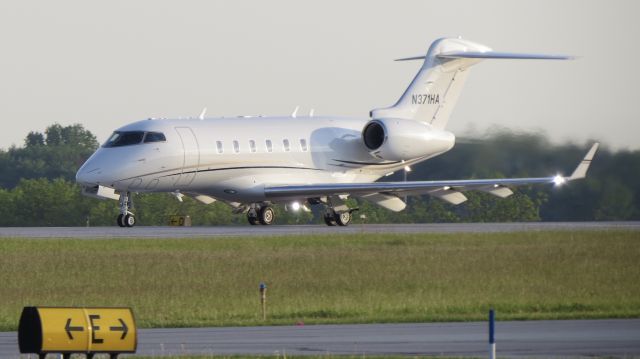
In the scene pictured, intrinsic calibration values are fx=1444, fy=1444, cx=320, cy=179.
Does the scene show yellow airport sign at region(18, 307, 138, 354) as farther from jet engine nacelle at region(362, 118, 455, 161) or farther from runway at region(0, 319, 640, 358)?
jet engine nacelle at region(362, 118, 455, 161)

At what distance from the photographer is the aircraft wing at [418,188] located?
152 feet

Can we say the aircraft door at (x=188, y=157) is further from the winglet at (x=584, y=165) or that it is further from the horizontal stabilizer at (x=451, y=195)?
the winglet at (x=584, y=165)

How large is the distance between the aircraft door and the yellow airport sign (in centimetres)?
3015

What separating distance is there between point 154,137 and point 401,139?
9037mm

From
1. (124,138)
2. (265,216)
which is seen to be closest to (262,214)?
(265,216)

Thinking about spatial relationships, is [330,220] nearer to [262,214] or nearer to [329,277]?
[262,214]

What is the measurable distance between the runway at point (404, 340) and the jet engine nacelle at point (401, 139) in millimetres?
25034

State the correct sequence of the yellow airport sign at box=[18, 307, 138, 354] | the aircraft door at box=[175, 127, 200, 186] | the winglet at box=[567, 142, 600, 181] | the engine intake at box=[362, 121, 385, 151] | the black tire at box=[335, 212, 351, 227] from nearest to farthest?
the yellow airport sign at box=[18, 307, 138, 354] < the winglet at box=[567, 142, 600, 181] < the aircraft door at box=[175, 127, 200, 186] < the black tire at box=[335, 212, 351, 227] < the engine intake at box=[362, 121, 385, 151]

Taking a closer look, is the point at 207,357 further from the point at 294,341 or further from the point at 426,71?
the point at 426,71

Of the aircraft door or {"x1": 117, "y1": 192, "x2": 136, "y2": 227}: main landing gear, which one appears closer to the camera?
the aircraft door

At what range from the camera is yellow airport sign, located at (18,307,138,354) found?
1598 centimetres

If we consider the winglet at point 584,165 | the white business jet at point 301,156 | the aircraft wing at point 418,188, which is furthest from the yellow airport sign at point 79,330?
the winglet at point 584,165

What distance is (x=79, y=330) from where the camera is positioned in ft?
52.5

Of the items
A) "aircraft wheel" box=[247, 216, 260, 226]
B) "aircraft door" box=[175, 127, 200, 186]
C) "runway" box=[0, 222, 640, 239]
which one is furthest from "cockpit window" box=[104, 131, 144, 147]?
"aircraft wheel" box=[247, 216, 260, 226]
